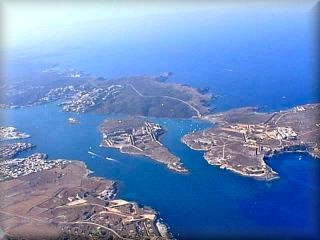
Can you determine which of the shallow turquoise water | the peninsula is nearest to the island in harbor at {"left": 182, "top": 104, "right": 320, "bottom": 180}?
the shallow turquoise water

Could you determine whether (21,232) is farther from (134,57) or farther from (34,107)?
(134,57)

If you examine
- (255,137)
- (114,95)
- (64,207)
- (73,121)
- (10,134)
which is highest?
(114,95)

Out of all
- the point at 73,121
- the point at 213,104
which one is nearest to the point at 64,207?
the point at 73,121

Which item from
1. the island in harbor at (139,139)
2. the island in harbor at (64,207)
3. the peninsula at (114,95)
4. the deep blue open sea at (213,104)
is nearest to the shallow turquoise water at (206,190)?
the deep blue open sea at (213,104)

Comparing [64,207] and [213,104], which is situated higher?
[213,104]

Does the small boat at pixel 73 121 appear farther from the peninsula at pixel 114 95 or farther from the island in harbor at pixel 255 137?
the island in harbor at pixel 255 137

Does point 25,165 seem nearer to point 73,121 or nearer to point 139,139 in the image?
point 139,139

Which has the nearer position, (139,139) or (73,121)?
(139,139)
